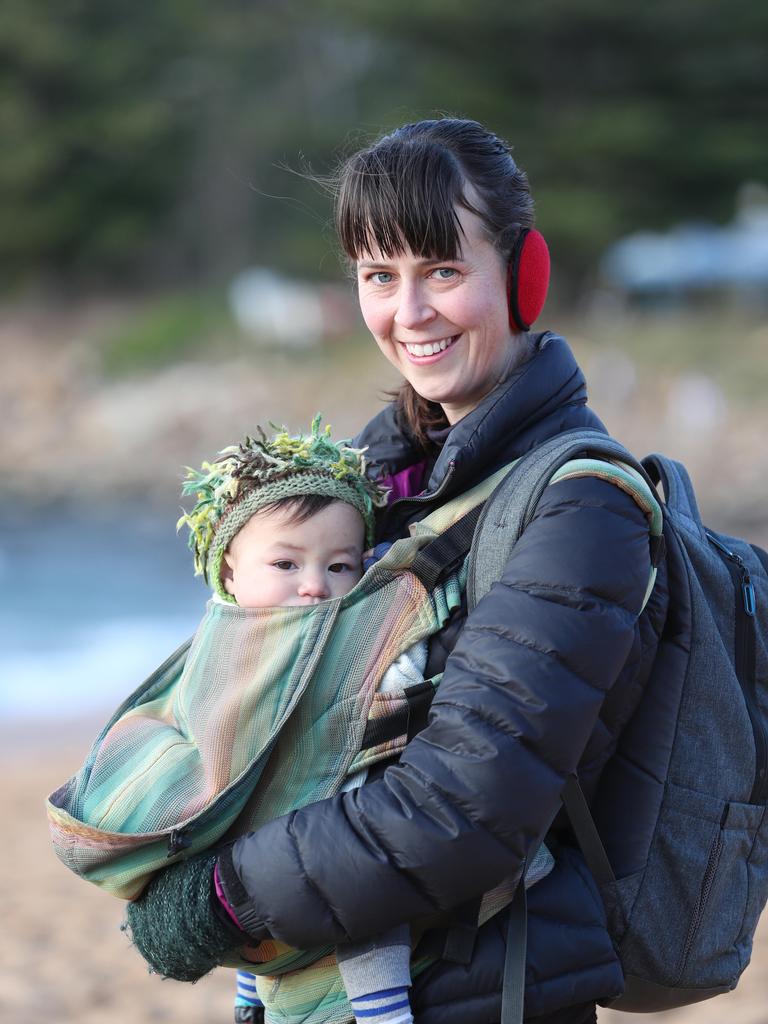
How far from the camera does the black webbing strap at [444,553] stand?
174cm

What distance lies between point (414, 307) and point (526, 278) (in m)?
0.19

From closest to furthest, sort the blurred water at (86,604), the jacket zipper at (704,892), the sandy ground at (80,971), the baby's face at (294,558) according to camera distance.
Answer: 1. the jacket zipper at (704,892)
2. the baby's face at (294,558)
3. the sandy ground at (80,971)
4. the blurred water at (86,604)

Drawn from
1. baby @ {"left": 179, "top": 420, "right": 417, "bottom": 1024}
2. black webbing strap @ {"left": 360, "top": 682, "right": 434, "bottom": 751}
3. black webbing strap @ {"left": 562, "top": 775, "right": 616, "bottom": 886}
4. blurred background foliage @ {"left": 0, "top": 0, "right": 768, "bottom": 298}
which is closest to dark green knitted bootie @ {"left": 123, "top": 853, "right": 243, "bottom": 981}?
black webbing strap @ {"left": 360, "top": 682, "right": 434, "bottom": 751}

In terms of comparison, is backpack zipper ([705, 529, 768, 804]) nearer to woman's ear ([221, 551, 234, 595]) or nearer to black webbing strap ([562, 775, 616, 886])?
black webbing strap ([562, 775, 616, 886])

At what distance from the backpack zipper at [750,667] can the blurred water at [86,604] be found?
8.67 metres

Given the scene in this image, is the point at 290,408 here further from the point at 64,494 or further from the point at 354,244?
the point at 354,244

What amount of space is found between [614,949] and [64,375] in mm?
23967

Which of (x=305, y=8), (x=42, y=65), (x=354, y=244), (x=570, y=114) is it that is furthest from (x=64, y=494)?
(x=354, y=244)

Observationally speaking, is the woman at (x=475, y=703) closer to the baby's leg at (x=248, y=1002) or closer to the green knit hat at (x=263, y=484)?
the green knit hat at (x=263, y=484)

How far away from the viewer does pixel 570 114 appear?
21.3 meters

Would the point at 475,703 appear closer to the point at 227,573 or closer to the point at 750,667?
the point at 750,667

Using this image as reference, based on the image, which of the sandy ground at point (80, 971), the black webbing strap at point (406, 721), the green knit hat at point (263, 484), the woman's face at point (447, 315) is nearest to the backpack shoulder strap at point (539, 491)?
the black webbing strap at point (406, 721)

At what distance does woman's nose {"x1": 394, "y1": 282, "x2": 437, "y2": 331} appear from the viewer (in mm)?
1865

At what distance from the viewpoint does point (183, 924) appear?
1620mm
